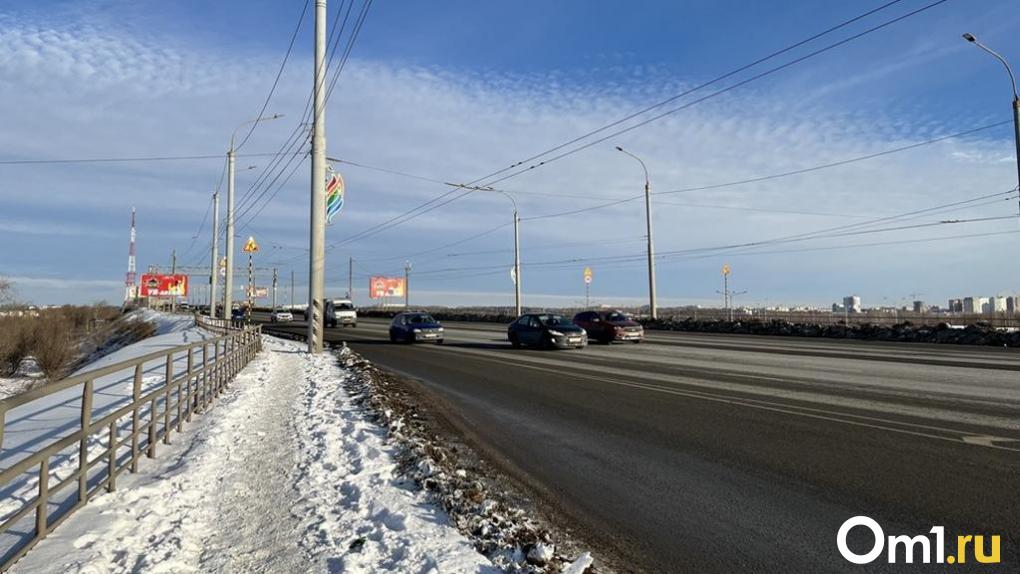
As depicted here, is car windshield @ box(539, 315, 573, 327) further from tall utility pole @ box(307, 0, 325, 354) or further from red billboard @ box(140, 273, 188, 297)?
red billboard @ box(140, 273, 188, 297)

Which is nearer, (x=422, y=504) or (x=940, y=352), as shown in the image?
(x=422, y=504)

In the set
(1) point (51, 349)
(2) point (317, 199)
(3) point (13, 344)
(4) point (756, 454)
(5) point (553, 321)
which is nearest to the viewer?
(4) point (756, 454)

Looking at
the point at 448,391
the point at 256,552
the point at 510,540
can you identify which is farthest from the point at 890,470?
the point at 448,391

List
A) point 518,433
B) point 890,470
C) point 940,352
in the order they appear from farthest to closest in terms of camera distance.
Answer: point 940,352, point 518,433, point 890,470

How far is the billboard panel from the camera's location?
10819 centimetres

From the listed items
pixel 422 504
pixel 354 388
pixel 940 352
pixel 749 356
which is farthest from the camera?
pixel 940 352

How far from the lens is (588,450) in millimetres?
7426

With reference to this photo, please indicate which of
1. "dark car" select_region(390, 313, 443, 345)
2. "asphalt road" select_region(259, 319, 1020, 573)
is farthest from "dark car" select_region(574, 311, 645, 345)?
"asphalt road" select_region(259, 319, 1020, 573)

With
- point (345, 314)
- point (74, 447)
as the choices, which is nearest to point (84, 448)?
point (74, 447)

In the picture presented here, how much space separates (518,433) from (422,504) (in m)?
3.48

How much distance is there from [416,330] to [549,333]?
26.7 feet

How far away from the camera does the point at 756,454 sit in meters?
6.95

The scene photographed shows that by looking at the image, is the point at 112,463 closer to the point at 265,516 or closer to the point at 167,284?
the point at 265,516

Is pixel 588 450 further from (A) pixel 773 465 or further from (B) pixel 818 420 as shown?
(B) pixel 818 420
